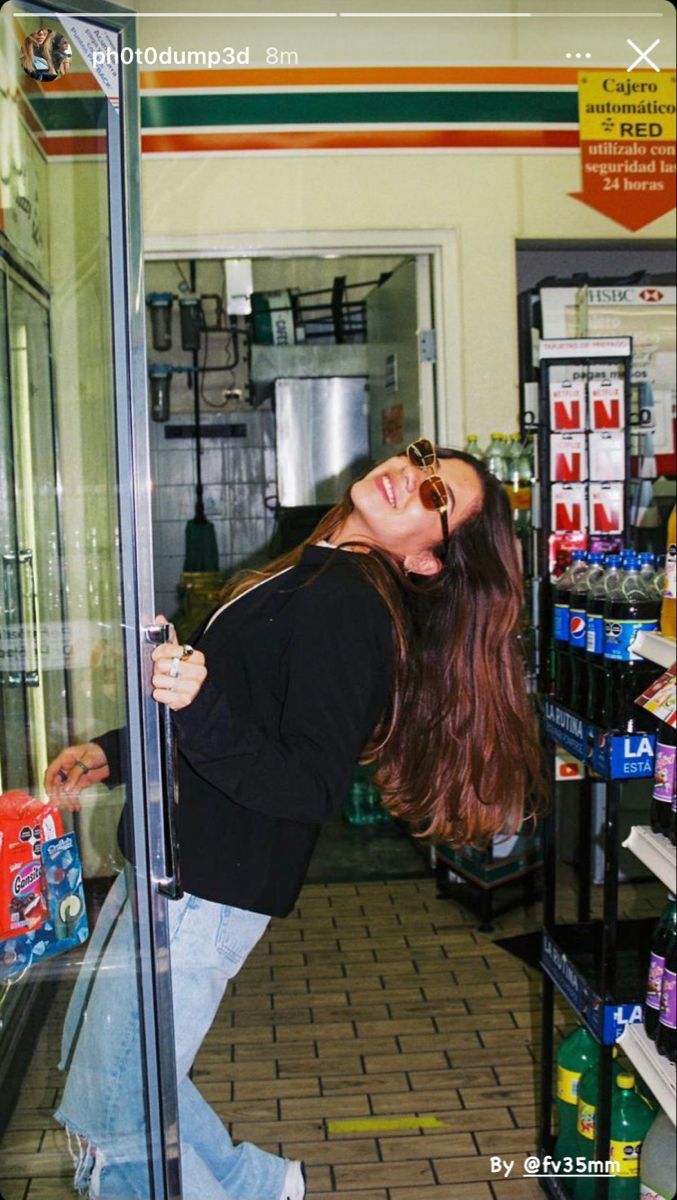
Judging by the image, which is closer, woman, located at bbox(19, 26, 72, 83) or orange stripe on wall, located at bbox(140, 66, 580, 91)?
woman, located at bbox(19, 26, 72, 83)

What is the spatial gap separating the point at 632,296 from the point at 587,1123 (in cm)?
358

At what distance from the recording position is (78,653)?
3457mm

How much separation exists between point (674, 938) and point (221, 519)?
6.21m

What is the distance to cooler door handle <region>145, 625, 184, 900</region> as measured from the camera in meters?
1.62

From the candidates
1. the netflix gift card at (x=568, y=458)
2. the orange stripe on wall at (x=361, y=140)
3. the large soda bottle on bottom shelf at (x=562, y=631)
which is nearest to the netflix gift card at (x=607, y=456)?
the netflix gift card at (x=568, y=458)

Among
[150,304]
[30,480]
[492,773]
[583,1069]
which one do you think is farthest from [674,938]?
[150,304]

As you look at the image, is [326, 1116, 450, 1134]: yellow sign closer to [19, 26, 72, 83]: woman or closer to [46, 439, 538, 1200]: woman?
[46, 439, 538, 1200]: woman

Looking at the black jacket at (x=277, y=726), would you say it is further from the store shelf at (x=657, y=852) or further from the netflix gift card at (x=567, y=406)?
the netflix gift card at (x=567, y=406)

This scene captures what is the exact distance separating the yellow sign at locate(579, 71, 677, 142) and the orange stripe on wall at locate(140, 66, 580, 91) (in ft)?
0.33

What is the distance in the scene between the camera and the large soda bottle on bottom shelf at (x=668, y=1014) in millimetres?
1842

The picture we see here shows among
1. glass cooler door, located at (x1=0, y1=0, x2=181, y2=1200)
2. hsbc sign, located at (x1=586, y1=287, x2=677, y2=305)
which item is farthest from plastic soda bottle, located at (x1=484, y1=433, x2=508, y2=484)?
glass cooler door, located at (x1=0, y1=0, x2=181, y2=1200)

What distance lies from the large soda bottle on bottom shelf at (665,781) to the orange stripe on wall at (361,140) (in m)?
3.63

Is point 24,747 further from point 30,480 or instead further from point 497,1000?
point 497,1000

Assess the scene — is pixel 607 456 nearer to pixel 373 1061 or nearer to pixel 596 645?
pixel 596 645
